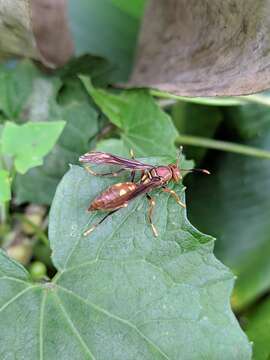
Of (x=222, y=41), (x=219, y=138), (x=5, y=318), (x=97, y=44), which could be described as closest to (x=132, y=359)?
(x=5, y=318)

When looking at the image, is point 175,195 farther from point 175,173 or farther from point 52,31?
point 52,31

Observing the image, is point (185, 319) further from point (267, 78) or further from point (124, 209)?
point (267, 78)

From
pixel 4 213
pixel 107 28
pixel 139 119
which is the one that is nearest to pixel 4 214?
pixel 4 213

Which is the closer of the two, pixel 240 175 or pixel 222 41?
pixel 222 41

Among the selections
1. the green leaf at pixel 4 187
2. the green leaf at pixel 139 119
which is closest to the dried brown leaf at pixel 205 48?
the green leaf at pixel 139 119

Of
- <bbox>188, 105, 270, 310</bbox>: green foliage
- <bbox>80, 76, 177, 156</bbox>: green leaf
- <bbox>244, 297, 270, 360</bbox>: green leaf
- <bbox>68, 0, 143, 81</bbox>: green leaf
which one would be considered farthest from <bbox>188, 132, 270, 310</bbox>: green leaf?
<bbox>68, 0, 143, 81</bbox>: green leaf

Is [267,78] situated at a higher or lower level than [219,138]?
higher
